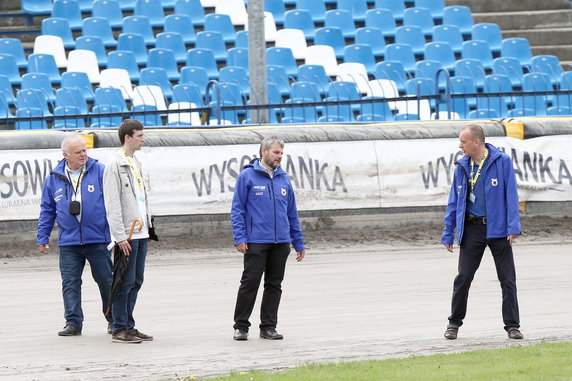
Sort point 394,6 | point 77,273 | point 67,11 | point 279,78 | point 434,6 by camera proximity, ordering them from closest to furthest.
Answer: point 77,273 < point 279,78 < point 67,11 < point 394,6 < point 434,6

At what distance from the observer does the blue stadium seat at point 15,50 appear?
858 inches

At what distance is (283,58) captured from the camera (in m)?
22.4

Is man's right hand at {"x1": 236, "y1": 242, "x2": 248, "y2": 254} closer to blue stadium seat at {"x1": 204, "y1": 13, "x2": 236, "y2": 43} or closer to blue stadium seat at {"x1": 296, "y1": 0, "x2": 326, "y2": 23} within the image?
blue stadium seat at {"x1": 204, "y1": 13, "x2": 236, "y2": 43}

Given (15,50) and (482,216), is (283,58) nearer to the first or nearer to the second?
(15,50)

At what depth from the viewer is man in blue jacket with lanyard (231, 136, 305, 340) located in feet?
30.1

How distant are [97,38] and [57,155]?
8067 millimetres

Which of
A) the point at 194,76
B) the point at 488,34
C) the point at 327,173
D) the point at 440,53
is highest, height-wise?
the point at 488,34

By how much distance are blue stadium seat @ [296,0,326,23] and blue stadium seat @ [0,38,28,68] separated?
6281 millimetres

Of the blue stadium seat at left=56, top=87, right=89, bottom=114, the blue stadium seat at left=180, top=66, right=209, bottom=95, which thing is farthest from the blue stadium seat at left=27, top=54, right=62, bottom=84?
the blue stadium seat at left=180, top=66, right=209, bottom=95

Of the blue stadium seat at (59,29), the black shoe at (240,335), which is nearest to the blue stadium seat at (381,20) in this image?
the blue stadium seat at (59,29)

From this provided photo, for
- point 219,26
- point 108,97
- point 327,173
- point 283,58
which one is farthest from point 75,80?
point 327,173

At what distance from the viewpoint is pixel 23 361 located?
325 inches

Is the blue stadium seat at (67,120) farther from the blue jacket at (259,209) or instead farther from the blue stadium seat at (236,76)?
the blue jacket at (259,209)

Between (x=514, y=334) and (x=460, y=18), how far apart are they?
17.4m
